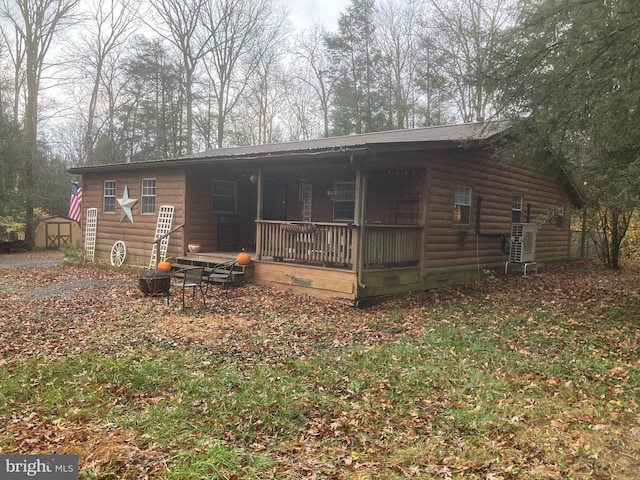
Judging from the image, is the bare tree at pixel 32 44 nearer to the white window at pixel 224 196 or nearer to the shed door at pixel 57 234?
the shed door at pixel 57 234

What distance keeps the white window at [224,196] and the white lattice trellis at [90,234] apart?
4.54 metres

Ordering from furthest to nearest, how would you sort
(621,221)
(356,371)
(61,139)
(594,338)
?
1. (61,139)
2. (621,221)
3. (594,338)
4. (356,371)

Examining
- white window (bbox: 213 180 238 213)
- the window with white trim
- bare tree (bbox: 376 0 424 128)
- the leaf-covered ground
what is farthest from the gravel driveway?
bare tree (bbox: 376 0 424 128)

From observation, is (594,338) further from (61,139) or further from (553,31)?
(61,139)

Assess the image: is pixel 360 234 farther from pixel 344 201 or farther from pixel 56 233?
pixel 56 233

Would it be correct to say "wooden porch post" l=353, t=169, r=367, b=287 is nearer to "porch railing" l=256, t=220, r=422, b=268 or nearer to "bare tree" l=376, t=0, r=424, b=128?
"porch railing" l=256, t=220, r=422, b=268

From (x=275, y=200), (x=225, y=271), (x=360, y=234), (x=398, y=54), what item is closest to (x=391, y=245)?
(x=360, y=234)

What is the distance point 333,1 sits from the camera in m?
24.2

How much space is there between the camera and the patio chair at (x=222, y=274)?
9938 mm

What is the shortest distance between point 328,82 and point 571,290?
1985cm

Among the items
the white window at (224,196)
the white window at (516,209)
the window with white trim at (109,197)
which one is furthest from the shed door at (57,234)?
the white window at (516,209)

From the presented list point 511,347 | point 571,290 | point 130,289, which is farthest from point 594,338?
point 130,289

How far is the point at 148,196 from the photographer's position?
13102 mm

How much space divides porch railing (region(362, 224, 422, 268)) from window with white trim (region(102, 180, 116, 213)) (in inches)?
364
